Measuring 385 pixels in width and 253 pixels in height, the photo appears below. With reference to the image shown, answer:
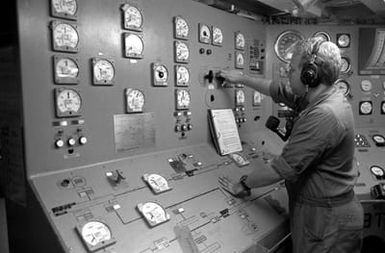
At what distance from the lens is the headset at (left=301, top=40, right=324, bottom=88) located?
166 centimetres

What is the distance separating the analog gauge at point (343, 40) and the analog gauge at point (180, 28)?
166 cm

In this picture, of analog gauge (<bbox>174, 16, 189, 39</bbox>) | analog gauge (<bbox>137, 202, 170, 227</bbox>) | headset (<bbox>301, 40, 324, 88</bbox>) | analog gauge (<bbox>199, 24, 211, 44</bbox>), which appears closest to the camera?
analog gauge (<bbox>137, 202, 170, 227</bbox>)

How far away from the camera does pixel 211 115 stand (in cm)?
233

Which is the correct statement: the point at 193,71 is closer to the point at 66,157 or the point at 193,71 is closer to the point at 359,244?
the point at 66,157

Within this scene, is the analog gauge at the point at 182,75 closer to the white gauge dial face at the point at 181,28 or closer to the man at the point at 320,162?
the white gauge dial face at the point at 181,28

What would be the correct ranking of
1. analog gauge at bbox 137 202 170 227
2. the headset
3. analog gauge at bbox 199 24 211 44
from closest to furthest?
1. analog gauge at bbox 137 202 170 227
2. the headset
3. analog gauge at bbox 199 24 211 44

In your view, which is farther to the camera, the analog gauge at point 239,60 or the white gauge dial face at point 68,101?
the analog gauge at point 239,60

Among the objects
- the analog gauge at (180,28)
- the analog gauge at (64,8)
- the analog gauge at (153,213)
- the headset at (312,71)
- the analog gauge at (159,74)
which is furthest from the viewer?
the analog gauge at (180,28)

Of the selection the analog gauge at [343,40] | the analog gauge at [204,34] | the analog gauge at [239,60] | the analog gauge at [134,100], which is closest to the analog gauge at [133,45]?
the analog gauge at [134,100]

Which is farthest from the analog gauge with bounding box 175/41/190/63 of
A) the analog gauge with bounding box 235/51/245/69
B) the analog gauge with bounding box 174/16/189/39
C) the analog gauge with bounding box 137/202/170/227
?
the analog gauge with bounding box 137/202/170/227

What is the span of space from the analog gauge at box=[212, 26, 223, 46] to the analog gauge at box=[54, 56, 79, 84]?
3.57 feet

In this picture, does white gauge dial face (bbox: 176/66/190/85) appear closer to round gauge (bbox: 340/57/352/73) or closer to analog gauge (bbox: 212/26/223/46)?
analog gauge (bbox: 212/26/223/46)

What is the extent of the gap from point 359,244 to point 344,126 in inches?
26.4

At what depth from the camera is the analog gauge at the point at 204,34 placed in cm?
221
